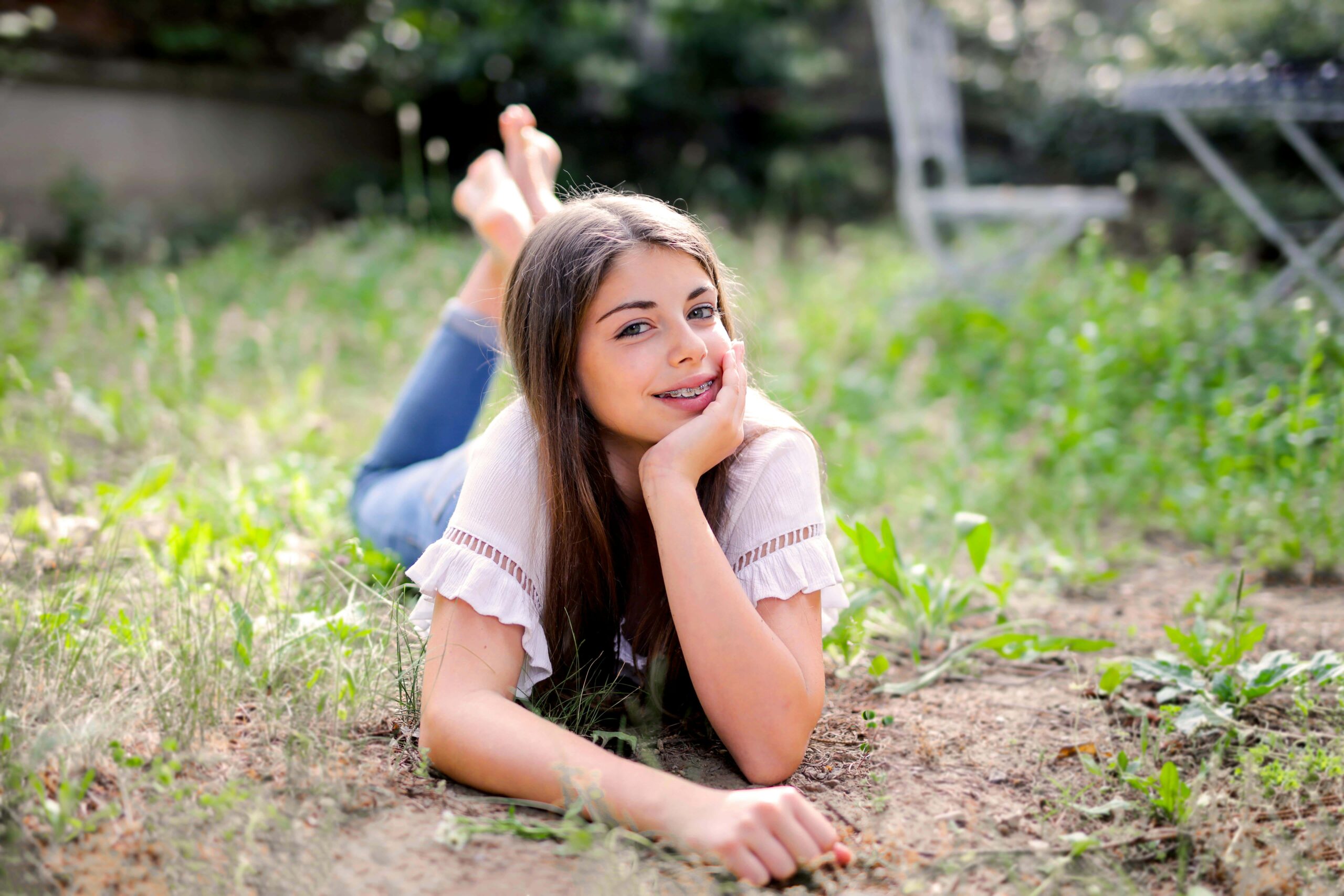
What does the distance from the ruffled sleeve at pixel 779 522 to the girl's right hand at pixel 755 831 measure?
13.1 inches

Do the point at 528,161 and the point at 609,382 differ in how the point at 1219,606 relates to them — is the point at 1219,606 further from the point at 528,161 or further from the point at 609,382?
the point at 528,161

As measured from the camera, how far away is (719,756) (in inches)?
60.4

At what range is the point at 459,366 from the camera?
2426mm

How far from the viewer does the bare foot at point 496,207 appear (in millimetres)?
2352

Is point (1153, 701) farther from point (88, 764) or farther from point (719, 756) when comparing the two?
point (88, 764)

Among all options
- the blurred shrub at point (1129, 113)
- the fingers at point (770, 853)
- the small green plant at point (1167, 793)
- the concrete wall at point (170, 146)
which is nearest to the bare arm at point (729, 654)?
the fingers at point (770, 853)

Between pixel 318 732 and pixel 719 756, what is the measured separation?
595 millimetres

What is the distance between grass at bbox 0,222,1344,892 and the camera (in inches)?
57.0

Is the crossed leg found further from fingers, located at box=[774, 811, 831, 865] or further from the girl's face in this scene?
fingers, located at box=[774, 811, 831, 865]

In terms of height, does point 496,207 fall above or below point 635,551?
above

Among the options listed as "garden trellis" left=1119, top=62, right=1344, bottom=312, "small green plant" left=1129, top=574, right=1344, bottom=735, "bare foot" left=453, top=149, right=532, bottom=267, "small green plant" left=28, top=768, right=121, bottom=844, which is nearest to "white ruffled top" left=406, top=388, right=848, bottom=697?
"small green plant" left=28, top=768, right=121, bottom=844

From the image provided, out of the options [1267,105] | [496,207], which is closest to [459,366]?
[496,207]

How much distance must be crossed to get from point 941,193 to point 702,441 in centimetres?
401

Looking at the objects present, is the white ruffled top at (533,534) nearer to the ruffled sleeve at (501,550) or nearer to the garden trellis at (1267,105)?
the ruffled sleeve at (501,550)
